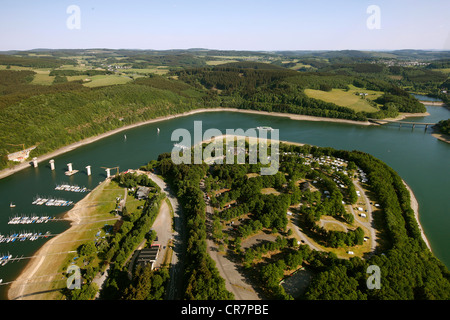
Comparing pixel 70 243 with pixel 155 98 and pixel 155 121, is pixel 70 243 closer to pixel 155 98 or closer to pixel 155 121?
pixel 155 121

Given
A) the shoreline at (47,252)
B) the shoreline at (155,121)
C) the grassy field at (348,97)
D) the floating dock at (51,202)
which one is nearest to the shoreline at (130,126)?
the shoreline at (155,121)

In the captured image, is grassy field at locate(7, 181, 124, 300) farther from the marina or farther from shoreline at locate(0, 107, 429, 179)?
shoreline at locate(0, 107, 429, 179)

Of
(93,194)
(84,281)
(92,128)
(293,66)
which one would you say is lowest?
(84,281)

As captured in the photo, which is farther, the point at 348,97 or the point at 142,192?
the point at 348,97

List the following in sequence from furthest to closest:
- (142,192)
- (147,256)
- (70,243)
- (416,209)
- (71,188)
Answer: (71,188) → (142,192) → (416,209) → (70,243) → (147,256)

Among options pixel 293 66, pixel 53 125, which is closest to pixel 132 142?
pixel 53 125

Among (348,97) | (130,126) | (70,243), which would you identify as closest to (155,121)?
(130,126)

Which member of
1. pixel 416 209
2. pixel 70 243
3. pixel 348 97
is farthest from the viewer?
pixel 348 97
